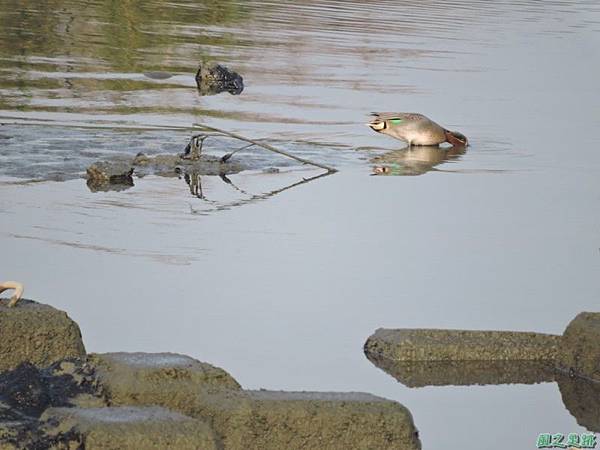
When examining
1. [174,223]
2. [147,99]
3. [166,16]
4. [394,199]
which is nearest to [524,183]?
[394,199]

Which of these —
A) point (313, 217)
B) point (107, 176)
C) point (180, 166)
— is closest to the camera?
point (313, 217)

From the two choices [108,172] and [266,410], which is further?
[108,172]

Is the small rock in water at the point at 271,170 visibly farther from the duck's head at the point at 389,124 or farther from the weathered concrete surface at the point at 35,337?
the weathered concrete surface at the point at 35,337

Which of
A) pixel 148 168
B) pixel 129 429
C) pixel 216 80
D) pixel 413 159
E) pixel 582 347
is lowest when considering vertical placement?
pixel 216 80

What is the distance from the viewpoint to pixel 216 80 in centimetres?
1738

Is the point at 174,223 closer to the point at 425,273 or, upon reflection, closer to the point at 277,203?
the point at 277,203

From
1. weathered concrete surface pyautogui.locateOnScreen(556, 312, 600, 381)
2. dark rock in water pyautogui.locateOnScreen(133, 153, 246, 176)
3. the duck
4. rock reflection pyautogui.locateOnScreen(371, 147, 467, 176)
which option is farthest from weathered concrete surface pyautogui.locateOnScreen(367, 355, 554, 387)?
the duck

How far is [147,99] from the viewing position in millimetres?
16000

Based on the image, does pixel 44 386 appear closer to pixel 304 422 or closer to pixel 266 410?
pixel 266 410

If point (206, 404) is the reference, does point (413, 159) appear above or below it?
below

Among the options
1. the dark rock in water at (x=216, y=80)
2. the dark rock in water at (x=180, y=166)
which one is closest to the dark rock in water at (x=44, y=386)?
the dark rock in water at (x=180, y=166)

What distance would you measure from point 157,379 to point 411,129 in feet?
26.9

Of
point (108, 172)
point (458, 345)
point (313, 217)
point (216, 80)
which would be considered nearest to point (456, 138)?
point (313, 217)

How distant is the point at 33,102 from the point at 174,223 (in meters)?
5.11
